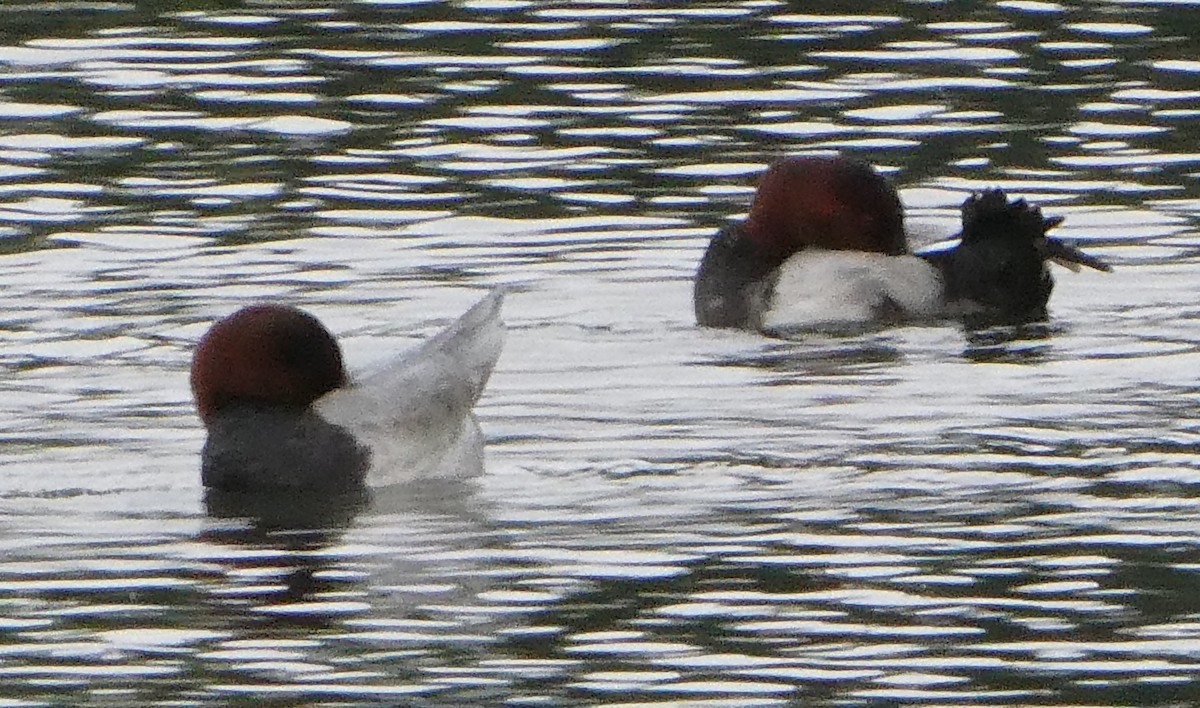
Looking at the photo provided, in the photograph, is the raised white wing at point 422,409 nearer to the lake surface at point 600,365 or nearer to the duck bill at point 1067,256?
the lake surface at point 600,365

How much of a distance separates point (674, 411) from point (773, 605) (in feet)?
10.6

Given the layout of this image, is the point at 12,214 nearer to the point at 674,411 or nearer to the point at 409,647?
the point at 674,411

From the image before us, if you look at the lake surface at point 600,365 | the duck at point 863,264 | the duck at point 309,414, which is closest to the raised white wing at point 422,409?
the duck at point 309,414

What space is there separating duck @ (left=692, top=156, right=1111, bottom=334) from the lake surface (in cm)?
31

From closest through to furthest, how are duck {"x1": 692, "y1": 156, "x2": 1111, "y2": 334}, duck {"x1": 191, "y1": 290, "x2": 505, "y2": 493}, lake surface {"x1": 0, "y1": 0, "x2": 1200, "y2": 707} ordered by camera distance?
lake surface {"x1": 0, "y1": 0, "x2": 1200, "y2": 707}, duck {"x1": 191, "y1": 290, "x2": 505, "y2": 493}, duck {"x1": 692, "y1": 156, "x2": 1111, "y2": 334}

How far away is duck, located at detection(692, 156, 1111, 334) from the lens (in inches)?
606

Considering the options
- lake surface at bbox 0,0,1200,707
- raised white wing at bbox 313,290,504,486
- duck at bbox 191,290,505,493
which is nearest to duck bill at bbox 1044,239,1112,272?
lake surface at bbox 0,0,1200,707

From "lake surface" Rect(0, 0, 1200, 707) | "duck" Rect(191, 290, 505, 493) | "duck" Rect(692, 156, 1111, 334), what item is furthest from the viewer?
"duck" Rect(692, 156, 1111, 334)

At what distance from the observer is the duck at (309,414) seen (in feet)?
38.5

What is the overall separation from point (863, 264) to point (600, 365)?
2134 millimetres

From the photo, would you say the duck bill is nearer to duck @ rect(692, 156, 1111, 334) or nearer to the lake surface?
duck @ rect(692, 156, 1111, 334)

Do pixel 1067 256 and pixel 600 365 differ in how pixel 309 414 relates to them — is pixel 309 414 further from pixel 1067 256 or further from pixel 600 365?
pixel 1067 256

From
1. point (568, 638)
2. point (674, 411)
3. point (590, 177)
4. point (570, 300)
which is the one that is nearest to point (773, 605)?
point (568, 638)

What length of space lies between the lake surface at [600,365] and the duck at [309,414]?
0.15 metres
